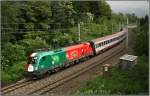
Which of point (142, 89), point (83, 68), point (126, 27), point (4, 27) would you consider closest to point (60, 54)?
point (83, 68)

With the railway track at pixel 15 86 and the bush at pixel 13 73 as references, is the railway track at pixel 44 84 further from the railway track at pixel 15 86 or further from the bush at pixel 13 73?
the bush at pixel 13 73

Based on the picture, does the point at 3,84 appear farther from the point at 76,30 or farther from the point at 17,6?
the point at 76,30

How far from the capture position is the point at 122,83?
13.7 meters

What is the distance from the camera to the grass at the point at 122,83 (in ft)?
41.6

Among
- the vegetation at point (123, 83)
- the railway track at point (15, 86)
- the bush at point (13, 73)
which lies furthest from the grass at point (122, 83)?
the bush at point (13, 73)

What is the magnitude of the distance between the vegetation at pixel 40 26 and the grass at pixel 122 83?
4.52 meters

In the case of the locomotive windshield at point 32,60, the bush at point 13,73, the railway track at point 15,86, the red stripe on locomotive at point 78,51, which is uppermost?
the locomotive windshield at point 32,60

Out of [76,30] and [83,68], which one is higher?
[76,30]

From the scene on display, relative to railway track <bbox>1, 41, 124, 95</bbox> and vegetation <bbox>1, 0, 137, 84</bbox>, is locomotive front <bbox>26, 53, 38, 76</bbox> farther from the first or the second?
vegetation <bbox>1, 0, 137, 84</bbox>

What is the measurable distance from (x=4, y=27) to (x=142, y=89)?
421 inches

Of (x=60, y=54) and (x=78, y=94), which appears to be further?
(x=60, y=54)

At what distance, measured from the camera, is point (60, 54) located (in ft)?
60.8

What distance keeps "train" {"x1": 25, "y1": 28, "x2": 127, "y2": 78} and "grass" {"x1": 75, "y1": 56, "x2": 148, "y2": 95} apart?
9.93 ft

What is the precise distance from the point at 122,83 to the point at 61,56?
232 inches
